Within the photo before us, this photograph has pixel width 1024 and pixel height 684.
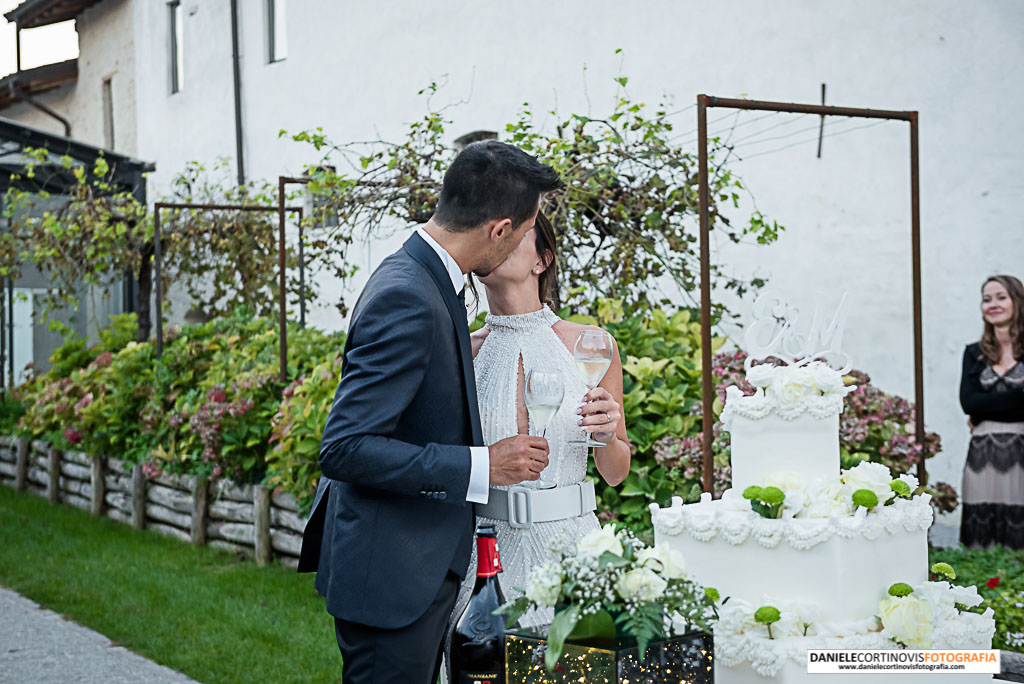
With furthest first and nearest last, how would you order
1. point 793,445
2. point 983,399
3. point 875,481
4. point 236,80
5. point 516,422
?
point 236,80, point 983,399, point 793,445, point 875,481, point 516,422

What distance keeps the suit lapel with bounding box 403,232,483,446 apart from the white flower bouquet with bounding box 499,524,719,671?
44 centimetres

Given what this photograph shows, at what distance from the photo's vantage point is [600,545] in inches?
63.3

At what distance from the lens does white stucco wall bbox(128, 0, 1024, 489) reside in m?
6.67

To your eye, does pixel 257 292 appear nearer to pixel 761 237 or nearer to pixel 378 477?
pixel 761 237

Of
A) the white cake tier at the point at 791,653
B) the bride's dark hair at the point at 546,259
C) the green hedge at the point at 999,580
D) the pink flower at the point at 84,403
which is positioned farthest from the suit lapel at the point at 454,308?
the pink flower at the point at 84,403

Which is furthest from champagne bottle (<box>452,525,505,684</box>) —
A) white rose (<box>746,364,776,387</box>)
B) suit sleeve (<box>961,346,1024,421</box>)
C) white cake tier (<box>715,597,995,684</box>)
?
Answer: suit sleeve (<box>961,346,1024,421</box>)

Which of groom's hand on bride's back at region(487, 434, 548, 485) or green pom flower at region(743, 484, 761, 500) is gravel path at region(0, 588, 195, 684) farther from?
groom's hand on bride's back at region(487, 434, 548, 485)

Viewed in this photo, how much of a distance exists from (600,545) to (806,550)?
1201 millimetres

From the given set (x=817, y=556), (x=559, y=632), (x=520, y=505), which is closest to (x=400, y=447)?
(x=559, y=632)

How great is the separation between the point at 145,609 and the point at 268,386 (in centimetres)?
185

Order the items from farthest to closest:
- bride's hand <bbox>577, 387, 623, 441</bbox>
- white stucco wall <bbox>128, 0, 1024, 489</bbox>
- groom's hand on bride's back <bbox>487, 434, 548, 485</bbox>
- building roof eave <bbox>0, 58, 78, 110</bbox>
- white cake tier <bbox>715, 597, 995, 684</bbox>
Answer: building roof eave <bbox>0, 58, 78, 110</bbox>
white stucco wall <bbox>128, 0, 1024, 489</bbox>
white cake tier <bbox>715, 597, 995, 684</bbox>
bride's hand <bbox>577, 387, 623, 441</bbox>
groom's hand on bride's back <bbox>487, 434, 548, 485</bbox>

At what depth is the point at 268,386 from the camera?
23.9 ft

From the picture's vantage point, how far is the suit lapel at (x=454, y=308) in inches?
77.7

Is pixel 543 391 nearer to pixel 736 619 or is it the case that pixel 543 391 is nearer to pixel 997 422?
pixel 736 619
